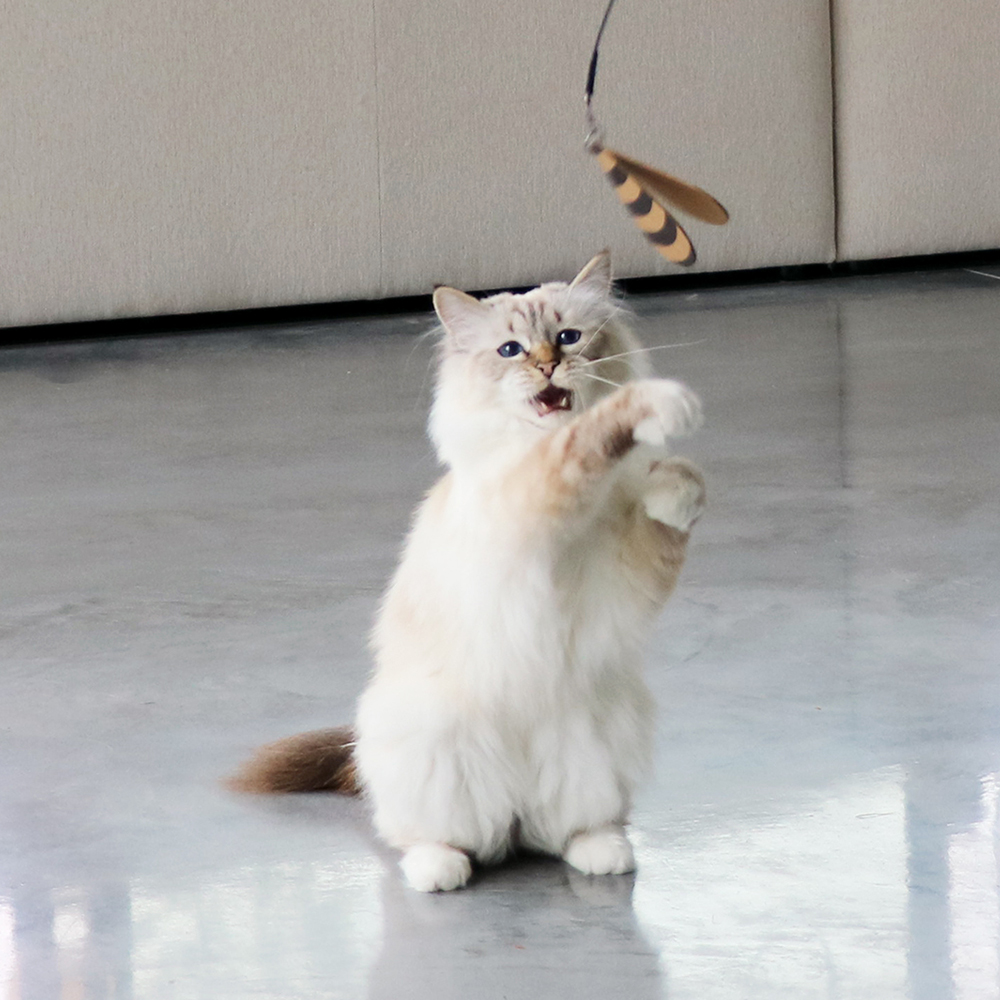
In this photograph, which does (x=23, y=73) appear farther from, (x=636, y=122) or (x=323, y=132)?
(x=636, y=122)

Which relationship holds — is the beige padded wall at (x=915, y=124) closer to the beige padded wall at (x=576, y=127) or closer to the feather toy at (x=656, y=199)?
the beige padded wall at (x=576, y=127)

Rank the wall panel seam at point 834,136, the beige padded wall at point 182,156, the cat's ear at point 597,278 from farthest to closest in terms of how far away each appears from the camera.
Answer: the wall panel seam at point 834,136 → the beige padded wall at point 182,156 → the cat's ear at point 597,278

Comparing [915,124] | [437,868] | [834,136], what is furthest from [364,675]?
[915,124]

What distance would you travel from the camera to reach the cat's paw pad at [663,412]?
5.16 feet

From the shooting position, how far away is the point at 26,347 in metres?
5.16

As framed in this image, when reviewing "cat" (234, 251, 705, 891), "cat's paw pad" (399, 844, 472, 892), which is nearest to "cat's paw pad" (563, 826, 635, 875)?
"cat" (234, 251, 705, 891)

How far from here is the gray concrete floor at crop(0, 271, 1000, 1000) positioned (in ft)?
5.45

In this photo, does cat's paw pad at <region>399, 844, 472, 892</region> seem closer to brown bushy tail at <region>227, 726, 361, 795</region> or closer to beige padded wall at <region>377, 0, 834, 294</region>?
brown bushy tail at <region>227, 726, 361, 795</region>

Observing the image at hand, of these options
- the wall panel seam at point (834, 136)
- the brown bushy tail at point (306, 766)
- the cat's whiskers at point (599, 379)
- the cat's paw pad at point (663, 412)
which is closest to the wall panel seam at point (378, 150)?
the wall panel seam at point (834, 136)

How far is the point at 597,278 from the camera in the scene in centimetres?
179

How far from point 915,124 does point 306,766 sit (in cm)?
453

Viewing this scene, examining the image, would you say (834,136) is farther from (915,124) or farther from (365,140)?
(365,140)

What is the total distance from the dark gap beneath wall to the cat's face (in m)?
3.72

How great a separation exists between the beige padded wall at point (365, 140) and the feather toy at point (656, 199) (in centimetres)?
384
